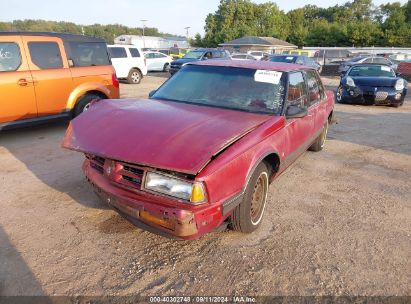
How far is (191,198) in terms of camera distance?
252cm

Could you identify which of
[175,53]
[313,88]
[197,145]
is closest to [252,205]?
[197,145]

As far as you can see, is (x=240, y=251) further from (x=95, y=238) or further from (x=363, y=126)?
(x=363, y=126)

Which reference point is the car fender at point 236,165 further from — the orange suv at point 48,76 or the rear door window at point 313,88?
the orange suv at point 48,76

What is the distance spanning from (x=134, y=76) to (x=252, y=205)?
47.0 feet

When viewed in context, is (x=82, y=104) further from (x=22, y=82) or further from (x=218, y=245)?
(x=218, y=245)

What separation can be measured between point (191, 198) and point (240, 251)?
85cm

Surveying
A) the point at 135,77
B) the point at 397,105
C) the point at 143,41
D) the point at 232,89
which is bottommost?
the point at 397,105

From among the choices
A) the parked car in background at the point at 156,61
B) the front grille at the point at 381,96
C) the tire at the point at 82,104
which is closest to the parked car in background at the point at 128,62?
the parked car in background at the point at 156,61

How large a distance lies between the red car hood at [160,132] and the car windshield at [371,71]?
9368 millimetres

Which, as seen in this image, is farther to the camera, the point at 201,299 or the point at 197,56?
the point at 197,56

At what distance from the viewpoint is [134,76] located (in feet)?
53.9

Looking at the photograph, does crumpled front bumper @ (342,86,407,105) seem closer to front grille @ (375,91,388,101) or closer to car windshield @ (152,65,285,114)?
front grille @ (375,91,388,101)

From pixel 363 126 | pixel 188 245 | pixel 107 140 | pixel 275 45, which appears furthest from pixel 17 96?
pixel 275 45

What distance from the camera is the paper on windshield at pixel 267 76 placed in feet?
12.7
